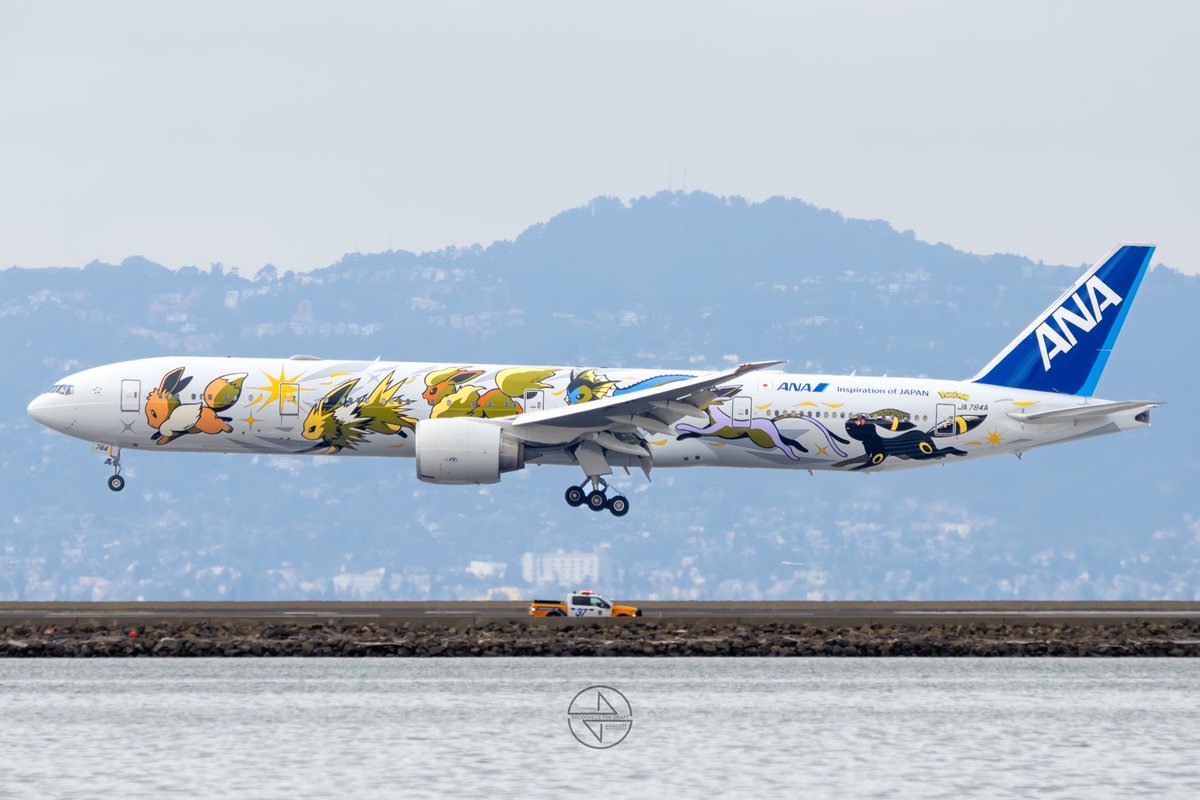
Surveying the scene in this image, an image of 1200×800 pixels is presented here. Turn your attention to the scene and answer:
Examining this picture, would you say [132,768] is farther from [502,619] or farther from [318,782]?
[502,619]

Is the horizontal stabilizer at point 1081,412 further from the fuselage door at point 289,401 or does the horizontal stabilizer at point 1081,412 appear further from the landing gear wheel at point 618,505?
the fuselage door at point 289,401

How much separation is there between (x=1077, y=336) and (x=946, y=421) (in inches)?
304

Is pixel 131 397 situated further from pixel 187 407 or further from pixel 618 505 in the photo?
pixel 618 505

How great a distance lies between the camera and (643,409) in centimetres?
5275

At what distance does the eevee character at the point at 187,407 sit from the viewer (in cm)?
5269

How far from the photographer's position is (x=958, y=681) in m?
43.2

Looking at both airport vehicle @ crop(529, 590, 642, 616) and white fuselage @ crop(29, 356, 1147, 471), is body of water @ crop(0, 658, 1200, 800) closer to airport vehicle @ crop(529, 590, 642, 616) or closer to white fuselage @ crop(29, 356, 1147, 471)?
airport vehicle @ crop(529, 590, 642, 616)

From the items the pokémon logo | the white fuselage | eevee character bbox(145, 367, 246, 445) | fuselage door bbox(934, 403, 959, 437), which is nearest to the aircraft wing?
the white fuselage

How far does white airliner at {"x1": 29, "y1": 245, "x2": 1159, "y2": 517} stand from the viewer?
52594 millimetres

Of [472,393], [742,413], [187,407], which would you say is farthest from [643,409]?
[187,407]

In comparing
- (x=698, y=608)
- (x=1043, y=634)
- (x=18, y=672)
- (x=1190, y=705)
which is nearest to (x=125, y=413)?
(x=18, y=672)

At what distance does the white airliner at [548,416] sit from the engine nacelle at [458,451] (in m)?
0.04

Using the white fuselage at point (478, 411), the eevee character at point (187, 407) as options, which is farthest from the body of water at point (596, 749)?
the eevee character at point (187, 407)

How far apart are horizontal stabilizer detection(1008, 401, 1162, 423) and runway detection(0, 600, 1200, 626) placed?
6.28 m
